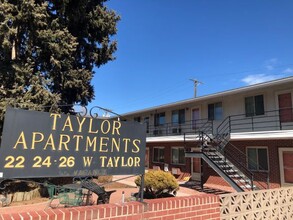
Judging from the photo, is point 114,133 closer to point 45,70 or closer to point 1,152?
point 1,152

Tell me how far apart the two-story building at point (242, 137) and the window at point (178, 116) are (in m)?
0.09

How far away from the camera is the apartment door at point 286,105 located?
1417cm

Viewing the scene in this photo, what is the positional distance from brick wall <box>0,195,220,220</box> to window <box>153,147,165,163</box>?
19099 millimetres

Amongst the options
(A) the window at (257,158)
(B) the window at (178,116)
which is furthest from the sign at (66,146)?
(B) the window at (178,116)

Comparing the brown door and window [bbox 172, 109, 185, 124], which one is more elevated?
window [bbox 172, 109, 185, 124]

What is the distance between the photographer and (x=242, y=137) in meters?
14.2

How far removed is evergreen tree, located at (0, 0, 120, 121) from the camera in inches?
472

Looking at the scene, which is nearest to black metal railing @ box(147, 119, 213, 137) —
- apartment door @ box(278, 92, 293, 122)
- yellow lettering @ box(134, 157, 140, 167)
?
apartment door @ box(278, 92, 293, 122)

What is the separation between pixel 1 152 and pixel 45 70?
472 inches

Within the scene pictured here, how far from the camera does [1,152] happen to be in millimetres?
3234

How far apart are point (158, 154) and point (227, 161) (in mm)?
10995

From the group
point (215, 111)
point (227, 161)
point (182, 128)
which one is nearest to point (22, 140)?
point (227, 161)

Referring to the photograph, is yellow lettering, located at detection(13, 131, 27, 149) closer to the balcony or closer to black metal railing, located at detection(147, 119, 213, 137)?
the balcony

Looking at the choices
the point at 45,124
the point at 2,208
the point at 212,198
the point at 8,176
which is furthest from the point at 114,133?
the point at 2,208
